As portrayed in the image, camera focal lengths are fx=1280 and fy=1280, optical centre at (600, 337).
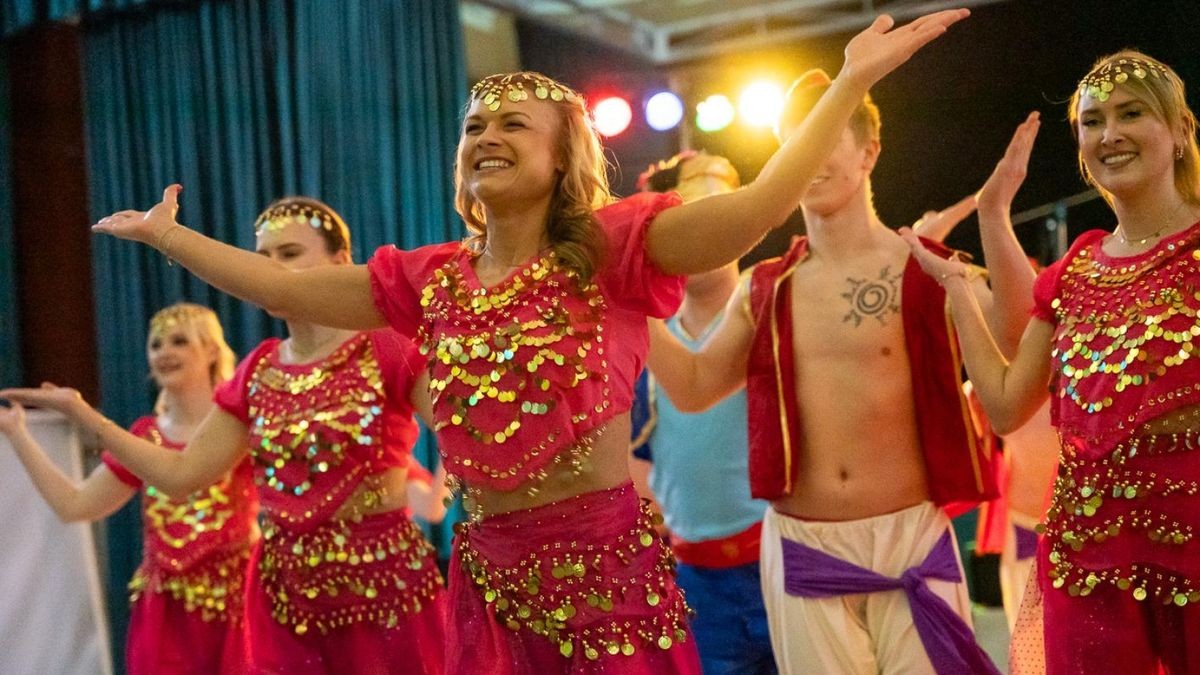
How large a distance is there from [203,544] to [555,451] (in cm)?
182

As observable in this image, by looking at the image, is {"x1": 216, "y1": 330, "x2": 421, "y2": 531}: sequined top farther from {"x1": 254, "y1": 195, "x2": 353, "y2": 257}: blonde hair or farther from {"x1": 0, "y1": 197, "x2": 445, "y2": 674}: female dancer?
{"x1": 254, "y1": 195, "x2": 353, "y2": 257}: blonde hair

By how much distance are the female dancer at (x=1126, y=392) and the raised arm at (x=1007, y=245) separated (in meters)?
0.12

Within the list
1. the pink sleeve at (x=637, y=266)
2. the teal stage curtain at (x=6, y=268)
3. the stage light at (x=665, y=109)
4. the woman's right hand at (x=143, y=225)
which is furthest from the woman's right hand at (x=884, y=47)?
the teal stage curtain at (x=6, y=268)

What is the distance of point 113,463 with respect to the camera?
3.38 metres

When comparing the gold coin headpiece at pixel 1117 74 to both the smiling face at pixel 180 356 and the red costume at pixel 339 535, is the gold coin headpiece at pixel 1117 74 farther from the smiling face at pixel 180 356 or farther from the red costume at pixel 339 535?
the smiling face at pixel 180 356

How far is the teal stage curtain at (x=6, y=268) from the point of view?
5.14m

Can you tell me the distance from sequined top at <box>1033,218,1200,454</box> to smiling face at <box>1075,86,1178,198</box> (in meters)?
0.11

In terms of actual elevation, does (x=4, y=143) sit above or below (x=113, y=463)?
above

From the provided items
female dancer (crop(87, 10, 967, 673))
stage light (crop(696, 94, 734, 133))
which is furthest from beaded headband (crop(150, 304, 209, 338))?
stage light (crop(696, 94, 734, 133))

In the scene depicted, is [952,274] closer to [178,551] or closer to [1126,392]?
[1126,392]

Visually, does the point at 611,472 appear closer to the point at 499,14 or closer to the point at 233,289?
the point at 233,289

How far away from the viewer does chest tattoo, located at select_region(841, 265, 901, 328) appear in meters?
2.48

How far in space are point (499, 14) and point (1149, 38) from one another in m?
3.16

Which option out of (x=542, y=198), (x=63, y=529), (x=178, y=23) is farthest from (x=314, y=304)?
(x=178, y=23)
